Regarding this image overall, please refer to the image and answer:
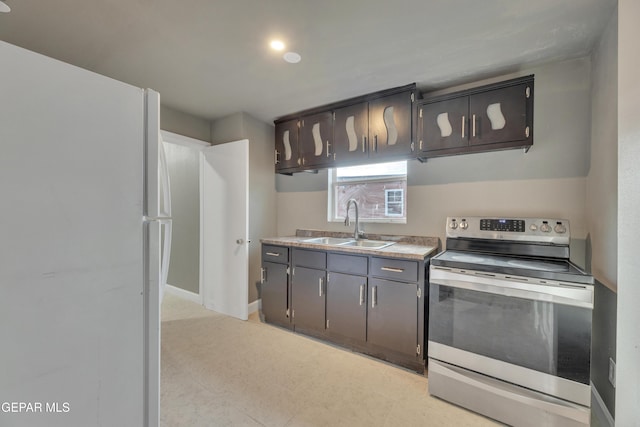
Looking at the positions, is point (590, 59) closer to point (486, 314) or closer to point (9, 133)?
point (486, 314)

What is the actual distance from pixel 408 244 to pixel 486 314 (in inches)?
40.1

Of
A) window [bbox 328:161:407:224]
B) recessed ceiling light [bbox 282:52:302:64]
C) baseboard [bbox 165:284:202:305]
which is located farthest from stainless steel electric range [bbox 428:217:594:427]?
baseboard [bbox 165:284:202:305]

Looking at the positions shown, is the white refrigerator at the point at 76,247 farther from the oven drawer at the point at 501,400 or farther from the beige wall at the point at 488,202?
the beige wall at the point at 488,202

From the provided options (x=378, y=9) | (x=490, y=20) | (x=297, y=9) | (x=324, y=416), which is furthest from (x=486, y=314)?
(x=297, y=9)

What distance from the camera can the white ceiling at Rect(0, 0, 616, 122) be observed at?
1.49m

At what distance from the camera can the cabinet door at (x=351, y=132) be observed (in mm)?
2604

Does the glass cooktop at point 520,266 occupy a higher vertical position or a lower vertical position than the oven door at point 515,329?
higher

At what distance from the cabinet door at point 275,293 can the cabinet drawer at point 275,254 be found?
4 cm

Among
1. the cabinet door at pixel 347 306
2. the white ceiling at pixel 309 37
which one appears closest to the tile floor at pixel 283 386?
the cabinet door at pixel 347 306

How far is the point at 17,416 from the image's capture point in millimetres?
760

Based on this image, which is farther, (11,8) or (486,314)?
(486,314)

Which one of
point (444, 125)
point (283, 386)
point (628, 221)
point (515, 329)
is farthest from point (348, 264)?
point (628, 221)

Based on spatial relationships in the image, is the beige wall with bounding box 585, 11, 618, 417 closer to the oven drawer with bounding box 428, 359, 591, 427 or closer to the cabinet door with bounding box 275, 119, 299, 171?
the oven drawer with bounding box 428, 359, 591, 427

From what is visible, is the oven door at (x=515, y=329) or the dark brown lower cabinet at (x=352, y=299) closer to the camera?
the oven door at (x=515, y=329)
